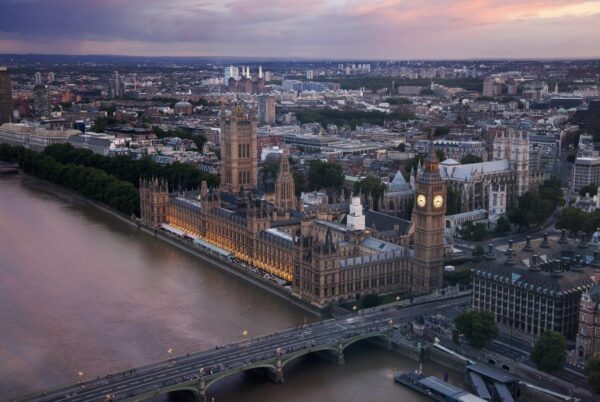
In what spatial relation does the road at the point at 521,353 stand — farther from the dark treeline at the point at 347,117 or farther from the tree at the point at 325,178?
the dark treeline at the point at 347,117

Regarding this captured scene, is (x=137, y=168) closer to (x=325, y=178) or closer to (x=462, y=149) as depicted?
(x=325, y=178)

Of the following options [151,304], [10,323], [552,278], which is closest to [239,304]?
[151,304]

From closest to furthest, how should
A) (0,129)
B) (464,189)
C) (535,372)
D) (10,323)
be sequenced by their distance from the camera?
(535,372)
(10,323)
(464,189)
(0,129)

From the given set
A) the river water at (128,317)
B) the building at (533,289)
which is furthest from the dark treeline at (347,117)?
the building at (533,289)

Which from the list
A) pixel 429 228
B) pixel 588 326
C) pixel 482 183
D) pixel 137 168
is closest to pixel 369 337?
pixel 429 228

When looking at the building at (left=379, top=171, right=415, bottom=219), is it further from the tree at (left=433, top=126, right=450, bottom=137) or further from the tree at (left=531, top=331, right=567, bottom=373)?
the tree at (left=433, top=126, right=450, bottom=137)

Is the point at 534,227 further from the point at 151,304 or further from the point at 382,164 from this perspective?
the point at 151,304
